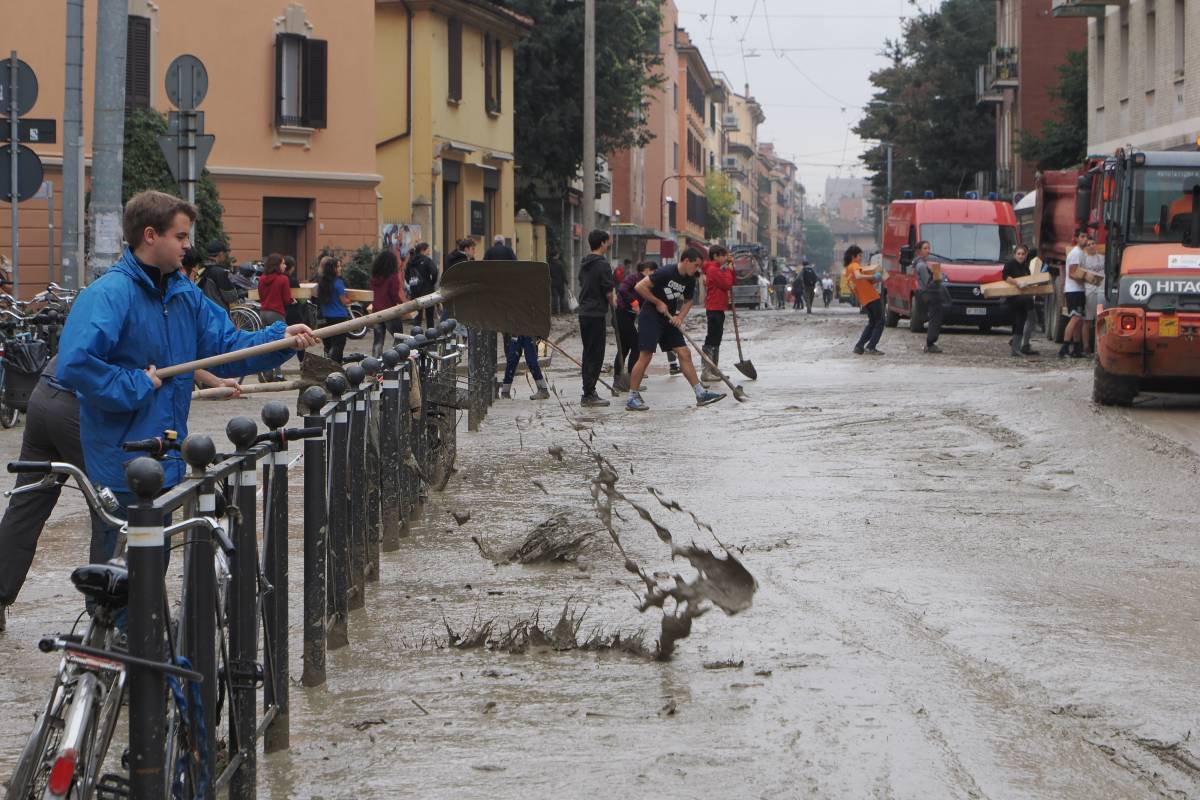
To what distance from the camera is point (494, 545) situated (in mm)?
9273

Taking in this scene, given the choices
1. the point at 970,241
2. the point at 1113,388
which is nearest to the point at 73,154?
the point at 1113,388

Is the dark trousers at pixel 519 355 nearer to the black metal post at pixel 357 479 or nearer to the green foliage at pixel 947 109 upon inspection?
the black metal post at pixel 357 479

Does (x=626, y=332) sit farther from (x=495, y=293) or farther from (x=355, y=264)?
(x=495, y=293)

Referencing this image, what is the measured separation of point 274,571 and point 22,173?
1215cm

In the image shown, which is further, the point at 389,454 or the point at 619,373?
the point at 619,373

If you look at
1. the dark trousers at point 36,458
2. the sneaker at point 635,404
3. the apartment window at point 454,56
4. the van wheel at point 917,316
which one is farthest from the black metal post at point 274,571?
the apartment window at point 454,56

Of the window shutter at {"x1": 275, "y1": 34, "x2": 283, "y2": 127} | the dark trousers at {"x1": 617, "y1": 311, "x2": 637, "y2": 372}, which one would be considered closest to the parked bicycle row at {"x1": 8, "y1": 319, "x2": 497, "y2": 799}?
the dark trousers at {"x1": 617, "y1": 311, "x2": 637, "y2": 372}

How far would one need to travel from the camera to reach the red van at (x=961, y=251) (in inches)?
1287

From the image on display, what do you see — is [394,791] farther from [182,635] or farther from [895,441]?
[895,441]

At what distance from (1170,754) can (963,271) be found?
1116 inches

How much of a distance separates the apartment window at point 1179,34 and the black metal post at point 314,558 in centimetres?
3108

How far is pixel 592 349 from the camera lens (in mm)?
18219

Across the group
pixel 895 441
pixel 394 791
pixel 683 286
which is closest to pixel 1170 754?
pixel 394 791

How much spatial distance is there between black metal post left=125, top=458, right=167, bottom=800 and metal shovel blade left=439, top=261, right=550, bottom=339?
3539mm
